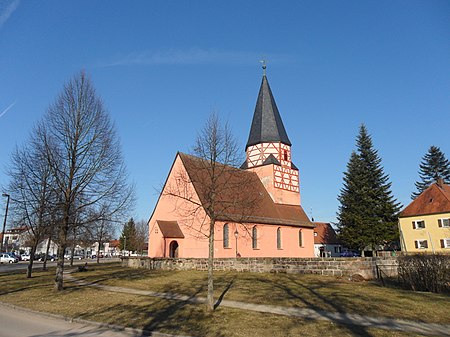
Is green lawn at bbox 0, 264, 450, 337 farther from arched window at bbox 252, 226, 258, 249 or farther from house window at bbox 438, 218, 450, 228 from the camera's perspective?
house window at bbox 438, 218, 450, 228

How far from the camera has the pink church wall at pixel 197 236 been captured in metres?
30.9

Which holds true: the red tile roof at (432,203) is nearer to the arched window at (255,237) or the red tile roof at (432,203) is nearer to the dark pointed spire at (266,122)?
the dark pointed spire at (266,122)

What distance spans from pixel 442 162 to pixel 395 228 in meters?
35.8

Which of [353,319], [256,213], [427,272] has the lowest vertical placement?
[353,319]

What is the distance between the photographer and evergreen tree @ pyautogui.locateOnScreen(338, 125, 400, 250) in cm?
3991

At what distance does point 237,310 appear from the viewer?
10.9 meters

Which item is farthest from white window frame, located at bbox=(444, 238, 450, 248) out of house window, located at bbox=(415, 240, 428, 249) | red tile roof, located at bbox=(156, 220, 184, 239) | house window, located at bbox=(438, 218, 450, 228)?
red tile roof, located at bbox=(156, 220, 184, 239)

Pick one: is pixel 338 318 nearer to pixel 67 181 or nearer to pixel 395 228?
pixel 67 181

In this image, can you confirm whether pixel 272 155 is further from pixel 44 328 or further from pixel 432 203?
pixel 44 328

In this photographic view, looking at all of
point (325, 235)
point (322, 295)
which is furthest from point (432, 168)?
point (322, 295)

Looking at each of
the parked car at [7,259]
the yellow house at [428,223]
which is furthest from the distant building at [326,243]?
the parked car at [7,259]

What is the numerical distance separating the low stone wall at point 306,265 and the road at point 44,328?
1465cm

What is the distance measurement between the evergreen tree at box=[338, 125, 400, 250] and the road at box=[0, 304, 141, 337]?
3656cm

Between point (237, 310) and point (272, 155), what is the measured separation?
3298 cm
